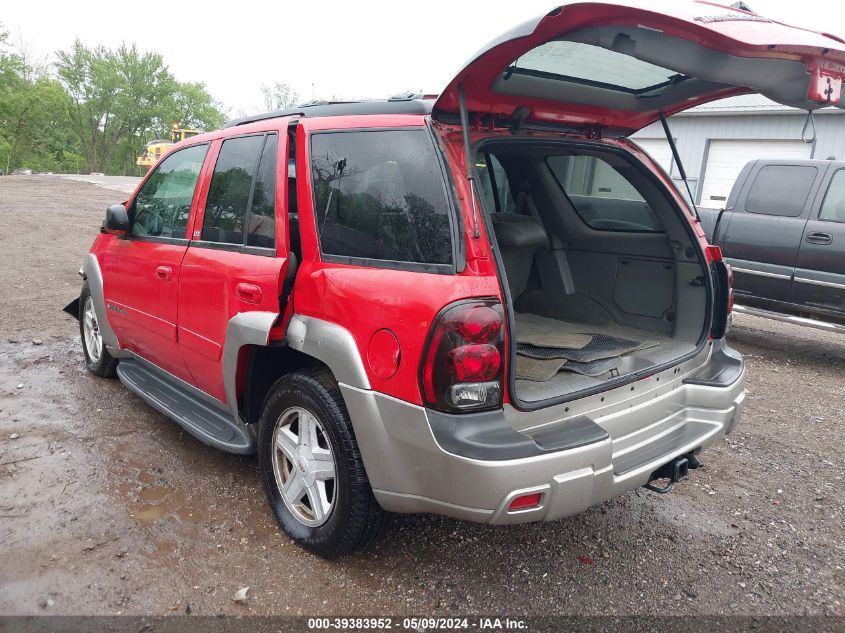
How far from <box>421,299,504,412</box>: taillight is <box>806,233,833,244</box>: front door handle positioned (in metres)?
5.46

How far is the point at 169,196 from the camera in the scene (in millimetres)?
3982

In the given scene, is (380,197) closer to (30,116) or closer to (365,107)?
(365,107)

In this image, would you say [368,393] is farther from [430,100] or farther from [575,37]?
[575,37]

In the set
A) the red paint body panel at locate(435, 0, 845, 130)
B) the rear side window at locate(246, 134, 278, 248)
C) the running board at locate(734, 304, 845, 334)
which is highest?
the red paint body panel at locate(435, 0, 845, 130)

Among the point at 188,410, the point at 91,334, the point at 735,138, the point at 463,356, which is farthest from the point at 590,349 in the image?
the point at 735,138

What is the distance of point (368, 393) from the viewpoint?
95.7 inches

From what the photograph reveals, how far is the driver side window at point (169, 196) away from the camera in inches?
148

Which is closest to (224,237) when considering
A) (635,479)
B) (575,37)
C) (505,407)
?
(505,407)

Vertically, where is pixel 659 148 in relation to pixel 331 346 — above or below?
above

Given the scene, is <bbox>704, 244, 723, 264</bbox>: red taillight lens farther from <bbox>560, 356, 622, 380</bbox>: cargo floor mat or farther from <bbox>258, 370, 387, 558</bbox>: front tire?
<bbox>258, 370, 387, 558</bbox>: front tire

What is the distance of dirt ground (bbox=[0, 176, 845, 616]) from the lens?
2.65m

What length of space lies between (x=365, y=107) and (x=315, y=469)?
62.8 inches

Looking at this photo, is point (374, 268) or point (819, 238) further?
point (819, 238)

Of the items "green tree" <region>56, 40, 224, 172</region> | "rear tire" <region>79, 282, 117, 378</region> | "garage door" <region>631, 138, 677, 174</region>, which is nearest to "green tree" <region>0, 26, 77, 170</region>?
"green tree" <region>56, 40, 224, 172</region>
